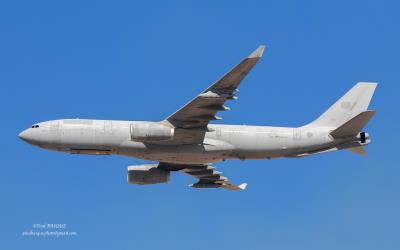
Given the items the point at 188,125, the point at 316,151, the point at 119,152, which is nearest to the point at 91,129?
the point at 119,152

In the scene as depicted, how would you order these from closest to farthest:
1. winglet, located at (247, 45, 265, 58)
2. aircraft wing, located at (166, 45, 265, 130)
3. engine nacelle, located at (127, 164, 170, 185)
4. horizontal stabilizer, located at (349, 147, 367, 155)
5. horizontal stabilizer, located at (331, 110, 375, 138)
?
winglet, located at (247, 45, 265, 58) < aircraft wing, located at (166, 45, 265, 130) < horizontal stabilizer, located at (331, 110, 375, 138) < horizontal stabilizer, located at (349, 147, 367, 155) < engine nacelle, located at (127, 164, 170, 185)

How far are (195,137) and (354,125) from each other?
11858mm

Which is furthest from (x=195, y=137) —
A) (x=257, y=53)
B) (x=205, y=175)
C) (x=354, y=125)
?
(x=354, y=125)

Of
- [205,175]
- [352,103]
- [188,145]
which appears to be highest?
[352,103]

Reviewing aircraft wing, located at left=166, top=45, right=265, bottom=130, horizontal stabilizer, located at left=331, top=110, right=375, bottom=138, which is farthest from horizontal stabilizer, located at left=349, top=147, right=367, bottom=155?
aircraft wing, located at left=166, top=45, right=265, bottom=130

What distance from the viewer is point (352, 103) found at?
63781 mm

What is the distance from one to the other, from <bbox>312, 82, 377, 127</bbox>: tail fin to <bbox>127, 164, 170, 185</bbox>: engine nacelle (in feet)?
45.2

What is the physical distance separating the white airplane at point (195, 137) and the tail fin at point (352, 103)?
3.96 ft

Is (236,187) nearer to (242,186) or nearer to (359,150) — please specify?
(242,186)

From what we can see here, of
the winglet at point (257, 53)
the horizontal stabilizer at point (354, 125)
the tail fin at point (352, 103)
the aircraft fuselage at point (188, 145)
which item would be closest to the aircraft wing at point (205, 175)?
the aircraft fuselage at point (188, 145)

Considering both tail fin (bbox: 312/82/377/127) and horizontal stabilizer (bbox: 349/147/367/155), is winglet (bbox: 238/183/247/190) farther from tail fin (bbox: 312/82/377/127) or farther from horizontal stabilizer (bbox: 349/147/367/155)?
horizontal stabilizer (bbox: 349/147/367/155)

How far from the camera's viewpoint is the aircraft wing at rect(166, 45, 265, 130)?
5322 cm

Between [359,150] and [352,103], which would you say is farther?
[352,103]

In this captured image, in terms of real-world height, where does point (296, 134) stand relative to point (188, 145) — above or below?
above
